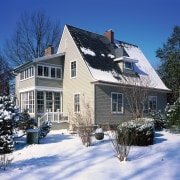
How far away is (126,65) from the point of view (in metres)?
21.7

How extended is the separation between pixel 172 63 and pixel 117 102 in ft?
36.2

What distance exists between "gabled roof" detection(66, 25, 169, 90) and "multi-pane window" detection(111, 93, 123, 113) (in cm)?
113

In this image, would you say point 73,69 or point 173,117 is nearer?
point 173,117

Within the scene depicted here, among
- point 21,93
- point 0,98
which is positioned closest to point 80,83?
point 21,93

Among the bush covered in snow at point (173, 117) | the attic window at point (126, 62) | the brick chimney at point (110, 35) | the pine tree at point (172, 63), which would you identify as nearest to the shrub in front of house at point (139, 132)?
the bush covered in snow at point (173, 117)

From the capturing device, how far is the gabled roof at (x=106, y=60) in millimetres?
19406

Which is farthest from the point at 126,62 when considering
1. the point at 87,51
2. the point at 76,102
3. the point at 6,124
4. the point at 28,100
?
the point at 6,124

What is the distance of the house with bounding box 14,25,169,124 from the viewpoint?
62.0ft

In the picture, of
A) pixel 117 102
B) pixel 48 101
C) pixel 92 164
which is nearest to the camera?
pixel 92 164

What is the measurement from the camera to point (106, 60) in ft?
68.6

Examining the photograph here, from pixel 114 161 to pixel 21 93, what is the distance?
53.3ft

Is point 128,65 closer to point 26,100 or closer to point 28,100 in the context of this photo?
point 28,100

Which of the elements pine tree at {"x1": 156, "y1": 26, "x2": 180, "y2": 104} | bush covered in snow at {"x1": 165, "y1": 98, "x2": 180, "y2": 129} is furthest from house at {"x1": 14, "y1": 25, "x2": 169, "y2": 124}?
pine tree at {"x1": 156, "y1": 26, "x2": 180, "y2": 104}

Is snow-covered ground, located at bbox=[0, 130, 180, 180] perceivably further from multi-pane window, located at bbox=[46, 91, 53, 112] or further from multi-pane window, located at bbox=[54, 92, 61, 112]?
multi-pane window, located at bbox=[54, 92, 61, 112]
